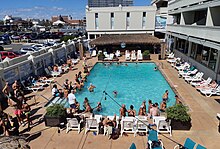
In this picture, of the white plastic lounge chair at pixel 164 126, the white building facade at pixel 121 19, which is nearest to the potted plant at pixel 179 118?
the white plastic lounge chair at pixel 164 126

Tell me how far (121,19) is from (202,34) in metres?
22.6

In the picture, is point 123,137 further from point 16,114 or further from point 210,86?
point 210,86

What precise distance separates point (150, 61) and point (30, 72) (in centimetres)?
1548

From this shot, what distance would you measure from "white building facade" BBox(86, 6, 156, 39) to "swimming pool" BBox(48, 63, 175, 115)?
15087mm

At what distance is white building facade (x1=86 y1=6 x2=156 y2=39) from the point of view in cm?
3688

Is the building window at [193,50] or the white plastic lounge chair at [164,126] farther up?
the building window at [193,50]

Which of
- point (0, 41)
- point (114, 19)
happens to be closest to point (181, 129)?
point (114, 19)

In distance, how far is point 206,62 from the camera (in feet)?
59.6

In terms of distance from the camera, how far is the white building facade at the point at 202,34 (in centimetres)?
1503

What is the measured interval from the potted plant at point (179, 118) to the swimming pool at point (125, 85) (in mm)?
4241

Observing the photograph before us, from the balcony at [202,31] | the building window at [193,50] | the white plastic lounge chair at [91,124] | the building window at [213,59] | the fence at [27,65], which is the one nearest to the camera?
the white plastic lounge chair at [91,124]

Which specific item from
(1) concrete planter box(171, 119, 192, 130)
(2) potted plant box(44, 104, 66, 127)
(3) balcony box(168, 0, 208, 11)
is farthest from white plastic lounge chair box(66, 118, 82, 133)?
(3) balcony box(168, 0, 208, 11)

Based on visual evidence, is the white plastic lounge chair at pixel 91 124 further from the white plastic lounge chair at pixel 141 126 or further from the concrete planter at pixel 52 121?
the white plastic lounge chair at pixel 141 126

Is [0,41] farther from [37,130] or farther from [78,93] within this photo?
[37,130]
